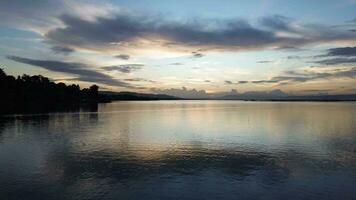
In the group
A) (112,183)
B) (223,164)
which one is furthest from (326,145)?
(112,183)

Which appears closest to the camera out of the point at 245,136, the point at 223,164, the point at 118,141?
the point at 223,164

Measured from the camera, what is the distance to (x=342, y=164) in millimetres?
39969

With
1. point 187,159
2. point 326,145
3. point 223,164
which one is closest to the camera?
point 223,164

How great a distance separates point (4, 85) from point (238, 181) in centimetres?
16789

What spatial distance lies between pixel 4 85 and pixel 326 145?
161576 millimetres

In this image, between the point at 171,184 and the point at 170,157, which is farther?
the point at 170,157

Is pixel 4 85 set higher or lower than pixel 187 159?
higher

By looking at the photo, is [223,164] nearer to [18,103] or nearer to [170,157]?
[170,157]

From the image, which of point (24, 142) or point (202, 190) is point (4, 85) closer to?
point (24, 142)

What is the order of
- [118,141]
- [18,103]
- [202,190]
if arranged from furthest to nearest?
[18,103] → [118,141] → [202,190]

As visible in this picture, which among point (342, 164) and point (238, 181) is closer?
point (238, 181)

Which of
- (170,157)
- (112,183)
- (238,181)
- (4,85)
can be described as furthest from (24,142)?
(4,85)

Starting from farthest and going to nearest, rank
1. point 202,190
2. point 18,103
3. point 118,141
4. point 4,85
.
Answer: point 18,103 < point 4,85 < point 118,141 < point 202,190

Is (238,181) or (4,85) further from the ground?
(4,85)
